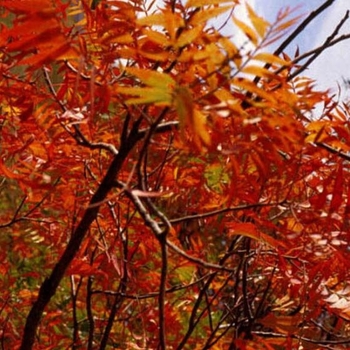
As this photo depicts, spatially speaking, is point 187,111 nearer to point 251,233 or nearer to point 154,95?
point 154,95

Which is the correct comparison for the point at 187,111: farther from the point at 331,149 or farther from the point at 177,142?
the point at 331,149

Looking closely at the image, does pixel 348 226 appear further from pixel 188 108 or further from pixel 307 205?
pixel 188 108

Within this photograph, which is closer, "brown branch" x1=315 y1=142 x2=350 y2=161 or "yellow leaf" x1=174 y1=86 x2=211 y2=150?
"yellow leaf" x1=174 y1=86 x2=211 y2=150

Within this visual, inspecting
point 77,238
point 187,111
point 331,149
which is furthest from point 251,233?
point 187,111

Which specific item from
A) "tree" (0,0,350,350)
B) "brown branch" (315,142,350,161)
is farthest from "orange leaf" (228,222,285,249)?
"brown branch" (315,142,350,161)

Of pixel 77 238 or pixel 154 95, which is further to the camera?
pixel 77 238

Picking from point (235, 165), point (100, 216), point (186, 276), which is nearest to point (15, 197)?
point (186, 276)

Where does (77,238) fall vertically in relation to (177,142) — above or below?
below

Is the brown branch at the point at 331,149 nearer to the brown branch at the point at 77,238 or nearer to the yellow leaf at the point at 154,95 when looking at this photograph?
the brown branch at the point at 77,238

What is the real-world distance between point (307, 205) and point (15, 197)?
4.15 m

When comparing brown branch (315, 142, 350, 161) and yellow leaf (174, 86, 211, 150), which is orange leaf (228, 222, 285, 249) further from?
yellow leaf (174, 86, 211, 150)

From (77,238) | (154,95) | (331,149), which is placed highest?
(331,149)

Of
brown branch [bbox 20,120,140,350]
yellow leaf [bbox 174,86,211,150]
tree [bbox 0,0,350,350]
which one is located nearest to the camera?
yellow leaf [bbox 174,86,211,150]

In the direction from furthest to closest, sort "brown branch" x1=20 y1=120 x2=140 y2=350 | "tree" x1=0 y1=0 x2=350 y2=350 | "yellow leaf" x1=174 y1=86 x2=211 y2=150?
"brown branch" x1=20 y1=120 x2=140 y2=350, "tree" x1=0 y1=0 x2=350 y2=350, "yellow leaf" x1=174 y1=86 x2=211 y2=150
